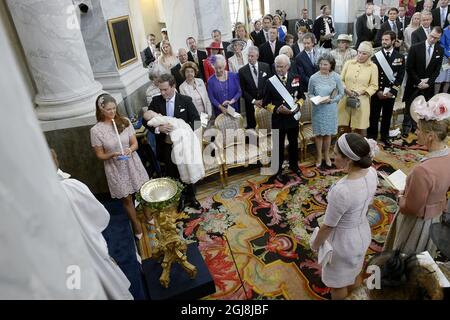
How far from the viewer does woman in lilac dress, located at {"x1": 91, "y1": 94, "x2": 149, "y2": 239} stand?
151 inches

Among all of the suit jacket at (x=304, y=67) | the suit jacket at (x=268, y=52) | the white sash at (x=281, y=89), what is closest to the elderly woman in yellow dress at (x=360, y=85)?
the suit jacket at (x=304, y=67)

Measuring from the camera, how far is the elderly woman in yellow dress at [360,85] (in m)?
5.51

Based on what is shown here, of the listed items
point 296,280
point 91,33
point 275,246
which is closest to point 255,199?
point 275,246

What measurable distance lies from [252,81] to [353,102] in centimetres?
168

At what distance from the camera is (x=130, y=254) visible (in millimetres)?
3908

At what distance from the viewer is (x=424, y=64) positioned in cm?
601

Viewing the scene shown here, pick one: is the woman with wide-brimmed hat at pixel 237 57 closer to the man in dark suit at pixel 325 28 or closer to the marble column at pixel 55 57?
the marble column at pixel 55 57

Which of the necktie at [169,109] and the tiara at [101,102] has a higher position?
the tiara at [101,102]

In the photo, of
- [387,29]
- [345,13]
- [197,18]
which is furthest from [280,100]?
[345,13]

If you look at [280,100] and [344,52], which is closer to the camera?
[280,100]

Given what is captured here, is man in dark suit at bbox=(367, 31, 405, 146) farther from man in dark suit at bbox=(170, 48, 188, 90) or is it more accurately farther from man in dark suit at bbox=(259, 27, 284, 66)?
man in dark suit at bbox=(170, 48, 188, 90)

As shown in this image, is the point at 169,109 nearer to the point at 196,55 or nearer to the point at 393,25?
the point at 196,55

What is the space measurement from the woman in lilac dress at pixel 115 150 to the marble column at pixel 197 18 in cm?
521
